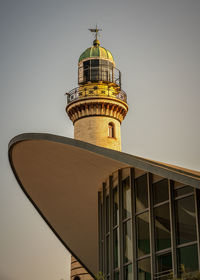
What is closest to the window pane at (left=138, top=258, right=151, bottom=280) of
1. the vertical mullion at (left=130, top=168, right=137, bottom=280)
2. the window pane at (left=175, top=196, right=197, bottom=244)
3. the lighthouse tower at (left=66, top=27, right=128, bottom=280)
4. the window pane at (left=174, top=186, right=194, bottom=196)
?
the vertical mullion at (left=130, top=168, right=137, bottom=280)

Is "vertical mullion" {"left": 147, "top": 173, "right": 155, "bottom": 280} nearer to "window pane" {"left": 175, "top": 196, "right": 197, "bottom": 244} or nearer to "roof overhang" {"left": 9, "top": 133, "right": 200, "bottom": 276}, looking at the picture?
Answer: "roof overhang" {"left": 9, "top": 133, "right": 200, "bottom": 276}

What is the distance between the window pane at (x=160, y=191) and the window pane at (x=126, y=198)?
79.5 inches

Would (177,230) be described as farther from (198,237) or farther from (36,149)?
(36,149)

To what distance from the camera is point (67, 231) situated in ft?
95.9

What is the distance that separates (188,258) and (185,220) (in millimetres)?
1192

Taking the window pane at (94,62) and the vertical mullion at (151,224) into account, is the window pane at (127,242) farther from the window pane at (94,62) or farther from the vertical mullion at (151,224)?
the window pane at (94,62)

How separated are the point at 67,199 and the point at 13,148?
4.63 metres

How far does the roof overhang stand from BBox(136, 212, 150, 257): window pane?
6.91 feet

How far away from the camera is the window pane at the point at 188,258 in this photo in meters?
16.3

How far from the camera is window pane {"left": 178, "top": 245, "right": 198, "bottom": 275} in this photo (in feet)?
53.5

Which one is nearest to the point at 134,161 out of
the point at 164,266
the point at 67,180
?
the point at 164,266

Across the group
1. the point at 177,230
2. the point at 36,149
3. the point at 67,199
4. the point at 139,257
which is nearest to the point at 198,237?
the point at 177,230

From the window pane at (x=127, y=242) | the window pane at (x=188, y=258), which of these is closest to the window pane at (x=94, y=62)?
the window pane at (x=127, y=242)

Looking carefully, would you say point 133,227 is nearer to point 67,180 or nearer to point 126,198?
point 126,198
